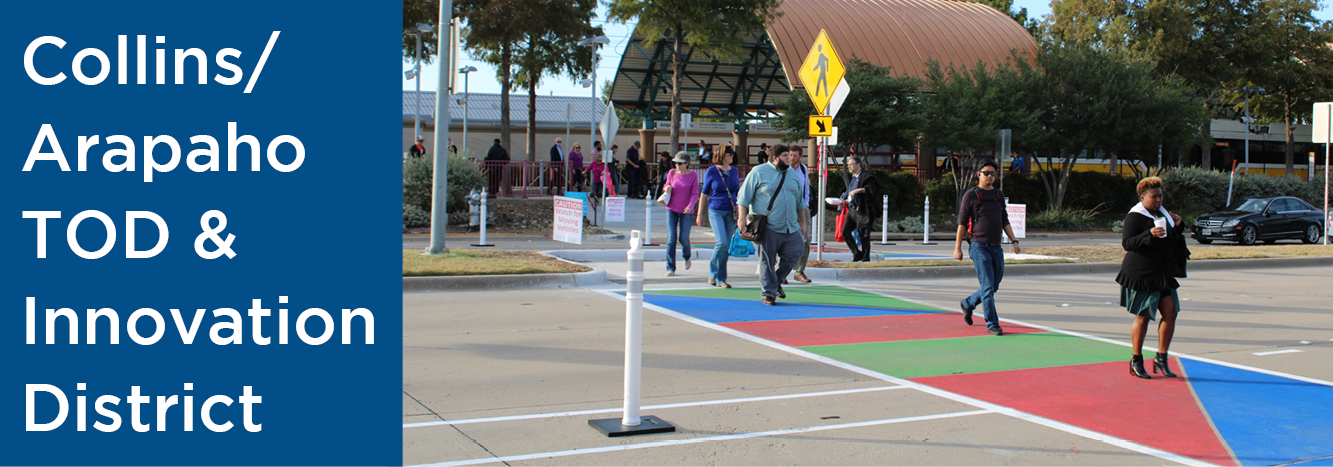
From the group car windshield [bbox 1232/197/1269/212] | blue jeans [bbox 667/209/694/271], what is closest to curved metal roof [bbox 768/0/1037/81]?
car windshield [bbox 1232/197/1269/212]

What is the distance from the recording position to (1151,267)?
23.5 feet

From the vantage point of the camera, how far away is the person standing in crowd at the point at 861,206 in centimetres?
1455

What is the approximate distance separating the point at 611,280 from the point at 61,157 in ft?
32.1

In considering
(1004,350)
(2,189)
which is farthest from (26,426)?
(1004,350)

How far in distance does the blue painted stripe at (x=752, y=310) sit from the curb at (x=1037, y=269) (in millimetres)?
2804

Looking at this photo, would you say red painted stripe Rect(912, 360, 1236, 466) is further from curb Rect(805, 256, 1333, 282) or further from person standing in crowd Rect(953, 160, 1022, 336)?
curb Rect(805, 256, 1333, 282)

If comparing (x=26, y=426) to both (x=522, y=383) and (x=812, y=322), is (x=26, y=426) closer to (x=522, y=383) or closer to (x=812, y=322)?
(x=522, y=383)

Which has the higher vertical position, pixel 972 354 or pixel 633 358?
pixel 633 358

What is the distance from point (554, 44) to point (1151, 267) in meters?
27.3

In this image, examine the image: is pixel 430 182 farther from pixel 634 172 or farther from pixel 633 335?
pixel 633 335

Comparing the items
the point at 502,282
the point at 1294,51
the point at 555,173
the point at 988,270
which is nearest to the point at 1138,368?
the point at 988,270

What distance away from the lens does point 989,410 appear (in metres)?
6.12

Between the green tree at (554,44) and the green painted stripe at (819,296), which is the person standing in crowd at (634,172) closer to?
the green tree at (554,44)

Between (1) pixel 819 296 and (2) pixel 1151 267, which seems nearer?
(2) pixel 1151 267
